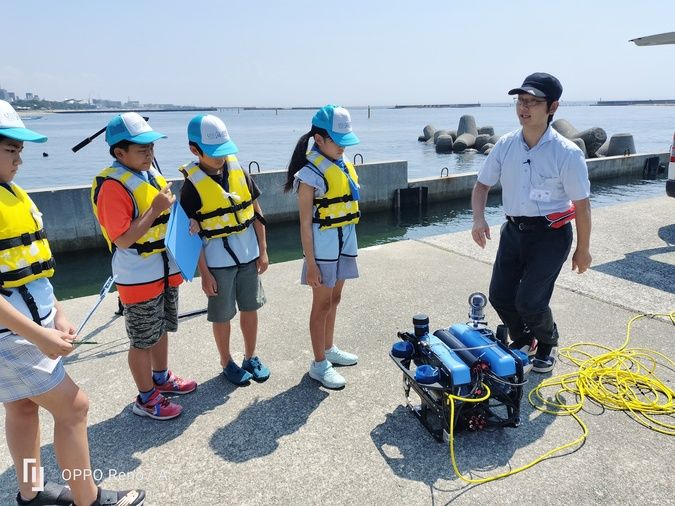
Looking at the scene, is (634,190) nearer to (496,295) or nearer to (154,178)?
(496,295)

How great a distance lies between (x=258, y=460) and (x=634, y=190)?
20569 millimetres

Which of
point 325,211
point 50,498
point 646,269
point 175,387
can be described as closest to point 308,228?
point 325,211

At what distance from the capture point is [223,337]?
11.0 feet

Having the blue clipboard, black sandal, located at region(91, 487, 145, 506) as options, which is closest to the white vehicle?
the blue clipboard

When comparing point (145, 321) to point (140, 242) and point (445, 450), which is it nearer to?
point (140, 242)

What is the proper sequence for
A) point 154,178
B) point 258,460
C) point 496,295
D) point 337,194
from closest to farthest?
point 258,460, point 154,178, point 337,194, point 496,295

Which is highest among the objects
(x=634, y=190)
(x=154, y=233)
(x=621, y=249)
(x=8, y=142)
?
(x=8, y=142)

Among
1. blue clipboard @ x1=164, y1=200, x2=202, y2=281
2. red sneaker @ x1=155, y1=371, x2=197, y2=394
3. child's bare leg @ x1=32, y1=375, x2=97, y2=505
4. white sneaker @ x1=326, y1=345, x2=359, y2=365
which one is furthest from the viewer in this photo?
white sneaker @ x1=326, y1=345, x2=359, y2=365

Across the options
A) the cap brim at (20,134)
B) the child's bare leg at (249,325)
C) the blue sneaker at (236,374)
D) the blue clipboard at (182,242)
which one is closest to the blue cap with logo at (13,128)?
the cap brim at (20,134)

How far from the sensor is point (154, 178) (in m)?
2.86

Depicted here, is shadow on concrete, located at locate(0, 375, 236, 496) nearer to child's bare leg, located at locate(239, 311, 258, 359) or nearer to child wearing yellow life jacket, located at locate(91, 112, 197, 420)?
child wearing yellow life jacket, located at locate(91, 112, 197, 420)

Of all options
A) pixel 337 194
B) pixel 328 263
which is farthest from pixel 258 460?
pixel 337 194

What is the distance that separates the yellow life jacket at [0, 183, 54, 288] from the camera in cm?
196

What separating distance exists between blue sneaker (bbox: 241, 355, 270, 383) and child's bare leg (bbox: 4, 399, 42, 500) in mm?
1448
